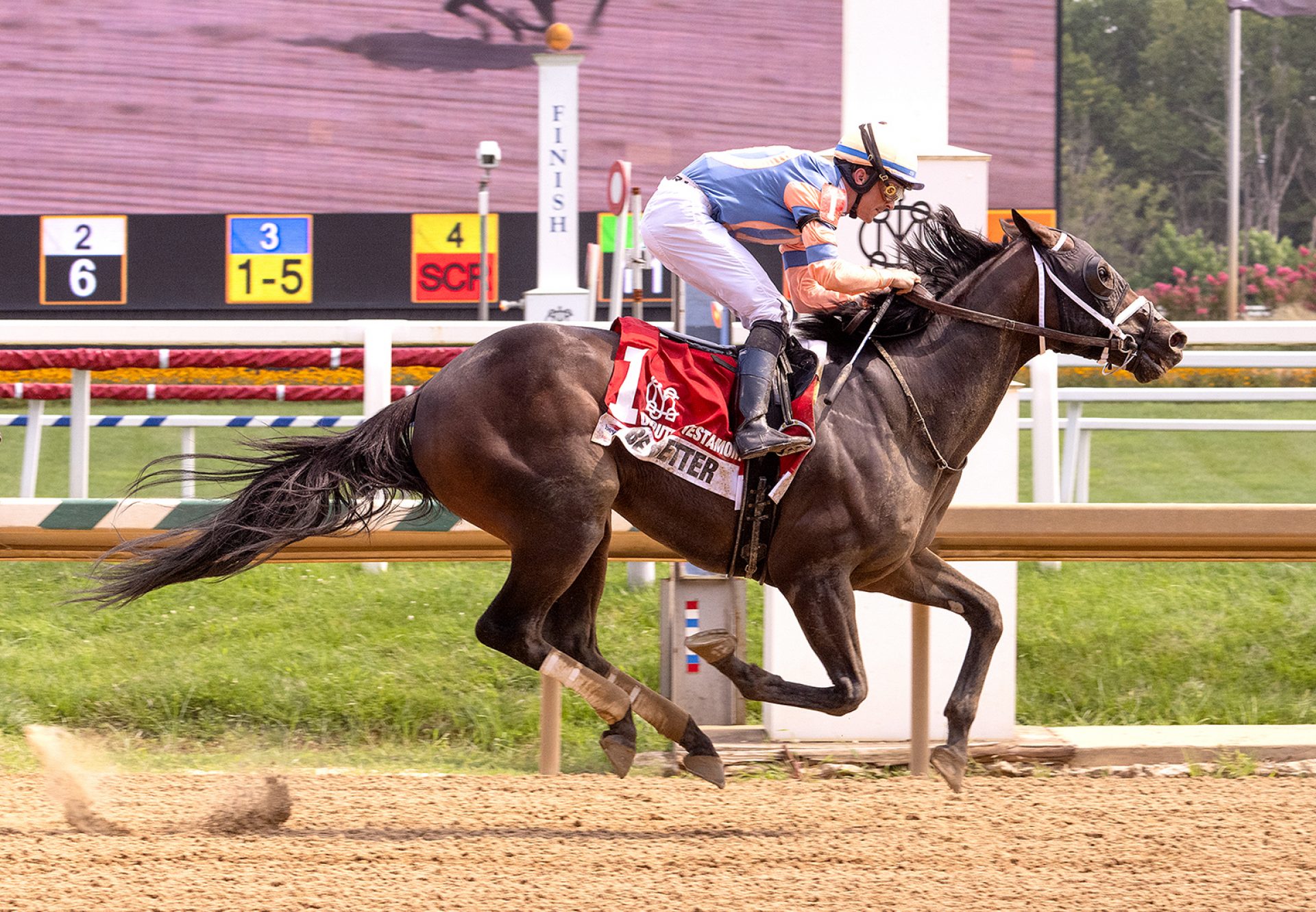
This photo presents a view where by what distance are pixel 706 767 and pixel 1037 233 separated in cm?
182

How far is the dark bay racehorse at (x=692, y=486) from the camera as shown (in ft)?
13.2

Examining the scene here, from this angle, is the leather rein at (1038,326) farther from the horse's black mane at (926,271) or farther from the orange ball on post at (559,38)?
the orange ball on post at (559,38)

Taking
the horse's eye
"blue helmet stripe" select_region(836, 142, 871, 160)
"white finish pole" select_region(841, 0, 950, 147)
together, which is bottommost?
the horse's eye

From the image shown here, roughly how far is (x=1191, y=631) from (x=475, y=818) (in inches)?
139

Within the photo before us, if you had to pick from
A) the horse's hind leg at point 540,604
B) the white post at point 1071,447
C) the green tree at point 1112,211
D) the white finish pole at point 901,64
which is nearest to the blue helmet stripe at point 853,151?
the white finish pole at point 901,64

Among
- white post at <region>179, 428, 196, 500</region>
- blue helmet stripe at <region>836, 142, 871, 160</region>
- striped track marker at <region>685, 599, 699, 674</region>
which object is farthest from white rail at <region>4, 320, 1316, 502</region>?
blue helmet stripe at <region>836, 142, 871, 160</region>

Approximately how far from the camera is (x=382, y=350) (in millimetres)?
6004

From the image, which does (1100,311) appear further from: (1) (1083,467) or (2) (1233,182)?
(2) (1233,182)

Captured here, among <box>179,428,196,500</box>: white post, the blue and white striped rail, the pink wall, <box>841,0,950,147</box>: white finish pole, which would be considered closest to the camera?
<box>841,0,950,147</box>: white finish pole

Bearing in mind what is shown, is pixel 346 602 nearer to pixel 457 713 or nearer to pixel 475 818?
pixel 457 713

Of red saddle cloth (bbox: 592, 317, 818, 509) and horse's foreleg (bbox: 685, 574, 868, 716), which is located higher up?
red saddle cloth (bbox: 592, 317, 818, 509)

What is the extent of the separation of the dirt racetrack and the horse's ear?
167 centimetres

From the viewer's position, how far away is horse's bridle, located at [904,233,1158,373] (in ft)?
13.9

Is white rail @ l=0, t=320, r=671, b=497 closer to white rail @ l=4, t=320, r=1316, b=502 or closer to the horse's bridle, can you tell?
white rail @ l=4, t=320, r=1316, b=502
